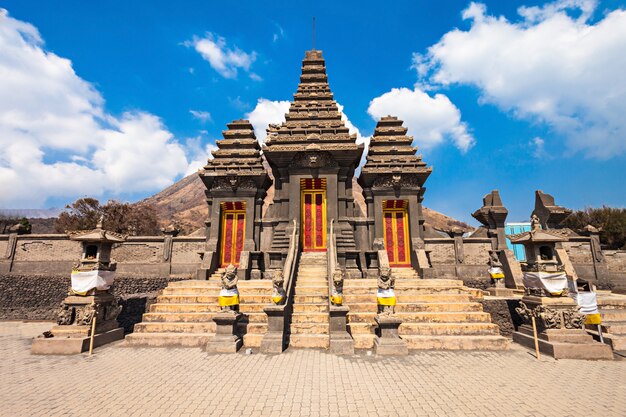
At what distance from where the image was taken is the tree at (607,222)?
30266 millimetres

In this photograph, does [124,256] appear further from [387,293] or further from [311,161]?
[387,293]

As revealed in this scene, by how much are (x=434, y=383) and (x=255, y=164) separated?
1402 cm

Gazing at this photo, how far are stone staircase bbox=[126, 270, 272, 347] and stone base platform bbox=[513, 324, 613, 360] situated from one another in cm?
777

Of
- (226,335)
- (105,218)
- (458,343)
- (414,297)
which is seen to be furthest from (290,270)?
(105,218)

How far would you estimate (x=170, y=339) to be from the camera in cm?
891

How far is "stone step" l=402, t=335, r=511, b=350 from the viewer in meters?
8.32

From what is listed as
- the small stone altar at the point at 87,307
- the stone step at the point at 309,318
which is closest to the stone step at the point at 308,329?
the stone step at the point at 309,318

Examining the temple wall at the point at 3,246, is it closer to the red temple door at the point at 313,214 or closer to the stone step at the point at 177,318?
the stone step at the point at 177,318

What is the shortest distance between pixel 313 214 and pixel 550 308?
10.2 metres

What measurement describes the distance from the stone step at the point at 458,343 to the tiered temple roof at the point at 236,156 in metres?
11.4

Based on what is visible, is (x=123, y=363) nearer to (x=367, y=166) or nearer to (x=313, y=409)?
(x=313, y=409)

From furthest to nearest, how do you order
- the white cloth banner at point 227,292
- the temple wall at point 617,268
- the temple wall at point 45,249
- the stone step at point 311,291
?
the temple wall at point 45,249 → the temple wall at point 617,268 → the stone step at point 311,291 → the white cloth banner at point 227,292

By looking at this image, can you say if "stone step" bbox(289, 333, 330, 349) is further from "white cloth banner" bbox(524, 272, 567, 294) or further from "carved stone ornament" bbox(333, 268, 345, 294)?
"white cloth banner" bbox(524, 272, 567, 294)

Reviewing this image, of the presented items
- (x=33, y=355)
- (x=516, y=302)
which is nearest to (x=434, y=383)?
(x=516, y=302)
